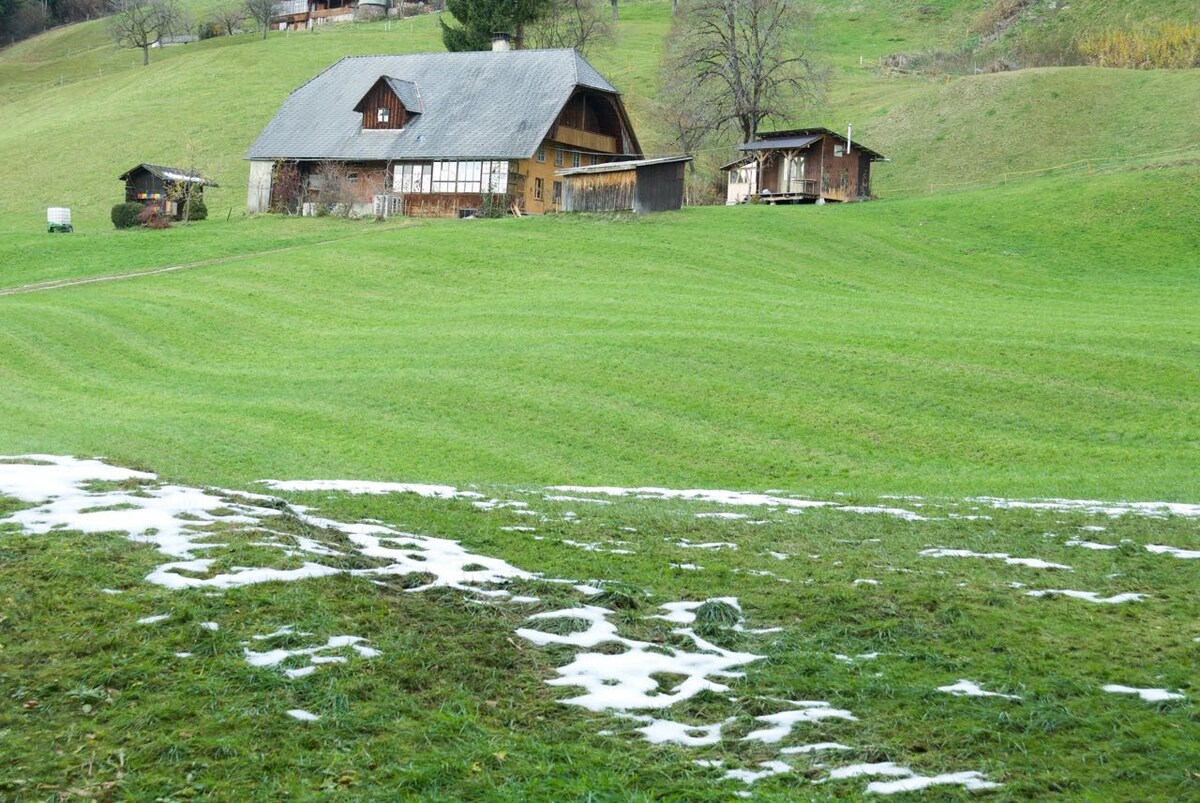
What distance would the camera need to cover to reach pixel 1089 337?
30766mm

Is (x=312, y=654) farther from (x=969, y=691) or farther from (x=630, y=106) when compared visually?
(x=630, y=106)

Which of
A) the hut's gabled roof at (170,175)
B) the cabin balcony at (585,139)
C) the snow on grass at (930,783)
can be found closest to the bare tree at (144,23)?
the hut's gabled roof at (170,175)

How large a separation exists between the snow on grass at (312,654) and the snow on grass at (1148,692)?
202 inches

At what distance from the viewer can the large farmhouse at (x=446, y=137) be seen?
5769 cm

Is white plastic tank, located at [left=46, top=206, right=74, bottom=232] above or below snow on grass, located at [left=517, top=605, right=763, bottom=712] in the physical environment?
above

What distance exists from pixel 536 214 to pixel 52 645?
165 ft

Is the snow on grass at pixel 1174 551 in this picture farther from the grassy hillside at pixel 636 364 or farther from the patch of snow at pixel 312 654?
the patch of snow at pixel 312 654

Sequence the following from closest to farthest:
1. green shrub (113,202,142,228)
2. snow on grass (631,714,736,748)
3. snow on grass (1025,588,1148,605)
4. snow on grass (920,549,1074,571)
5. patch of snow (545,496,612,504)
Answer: snow on grass (631,714,736,748) → snow on grass (1025,588,1148,605) → snow on grass (920,549,1074,571) → patch of snow (545,496,612,504) → green shrub (113,202,142,228)

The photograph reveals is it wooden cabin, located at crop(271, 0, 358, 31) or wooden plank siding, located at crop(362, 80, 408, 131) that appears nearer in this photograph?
wooden plank siding, located at crop(362, 80, 408, 131)

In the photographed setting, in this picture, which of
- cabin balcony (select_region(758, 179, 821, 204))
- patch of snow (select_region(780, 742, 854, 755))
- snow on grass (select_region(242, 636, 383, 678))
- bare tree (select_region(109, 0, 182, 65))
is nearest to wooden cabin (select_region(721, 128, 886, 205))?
cabin balcony (select_region(758, 179, 821, 204))

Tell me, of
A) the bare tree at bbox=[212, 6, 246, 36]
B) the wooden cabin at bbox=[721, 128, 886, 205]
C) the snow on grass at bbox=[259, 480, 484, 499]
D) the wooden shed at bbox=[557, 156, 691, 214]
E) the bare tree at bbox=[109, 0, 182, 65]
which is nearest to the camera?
the snow on grass at bbox=[259, 480, 484, 499]

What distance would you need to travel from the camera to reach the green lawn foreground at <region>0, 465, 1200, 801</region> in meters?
6.17

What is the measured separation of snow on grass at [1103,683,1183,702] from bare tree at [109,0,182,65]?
124m

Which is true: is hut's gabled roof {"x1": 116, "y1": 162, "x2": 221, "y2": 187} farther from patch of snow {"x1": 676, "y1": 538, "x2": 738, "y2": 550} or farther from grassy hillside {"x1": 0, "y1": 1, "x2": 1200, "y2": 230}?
patch of snow {"x1": 676, "y1": 538, "x2": 738, "y2": 550}
